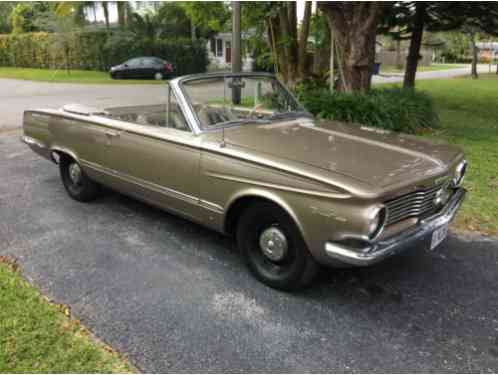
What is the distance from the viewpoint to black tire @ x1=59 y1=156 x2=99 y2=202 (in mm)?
4863

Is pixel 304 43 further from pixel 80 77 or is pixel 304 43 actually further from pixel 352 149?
pixel 80 77

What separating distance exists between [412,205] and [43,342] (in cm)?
247

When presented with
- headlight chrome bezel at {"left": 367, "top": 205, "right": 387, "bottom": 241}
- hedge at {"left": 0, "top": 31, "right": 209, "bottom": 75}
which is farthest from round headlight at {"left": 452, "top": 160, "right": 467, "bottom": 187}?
hedge at {"left": 0, "top": 31, "right": 209, "bottom": 75}

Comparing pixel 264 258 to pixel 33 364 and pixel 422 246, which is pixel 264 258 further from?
pixel 33 364

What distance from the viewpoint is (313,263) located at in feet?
9.83

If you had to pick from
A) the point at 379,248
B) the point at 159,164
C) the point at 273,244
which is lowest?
the point at 273,244

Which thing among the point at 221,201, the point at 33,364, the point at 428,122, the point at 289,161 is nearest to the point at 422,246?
the point at 289,161

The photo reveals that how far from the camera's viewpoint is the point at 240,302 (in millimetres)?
3104

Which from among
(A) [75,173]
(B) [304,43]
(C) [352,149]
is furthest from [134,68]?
(C) [352,149]

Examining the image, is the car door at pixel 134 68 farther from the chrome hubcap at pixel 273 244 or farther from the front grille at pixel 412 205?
the front grille at pixel 412 205

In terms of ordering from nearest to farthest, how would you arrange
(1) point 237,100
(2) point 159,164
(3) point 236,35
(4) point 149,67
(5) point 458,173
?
(5) point 458,173, (2) point 159,164, (1) point 237,100, (3) point 236,35, (4) point 149,67

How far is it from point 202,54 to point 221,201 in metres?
27.2

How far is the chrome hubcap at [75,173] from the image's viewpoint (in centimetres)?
491

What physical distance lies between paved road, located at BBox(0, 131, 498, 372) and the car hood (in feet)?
2.73
